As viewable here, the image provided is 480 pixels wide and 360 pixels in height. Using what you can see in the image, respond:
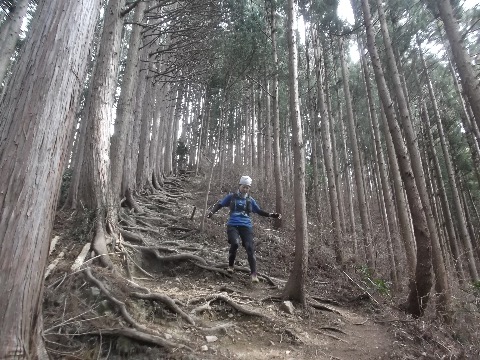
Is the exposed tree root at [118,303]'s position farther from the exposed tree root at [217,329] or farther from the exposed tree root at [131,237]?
the exposed tree root at [131,237]

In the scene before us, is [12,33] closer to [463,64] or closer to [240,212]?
[240,212]

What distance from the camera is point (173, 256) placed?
20.3ft

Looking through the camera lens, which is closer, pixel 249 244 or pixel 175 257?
pixel 249 244

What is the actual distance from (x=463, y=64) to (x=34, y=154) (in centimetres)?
658

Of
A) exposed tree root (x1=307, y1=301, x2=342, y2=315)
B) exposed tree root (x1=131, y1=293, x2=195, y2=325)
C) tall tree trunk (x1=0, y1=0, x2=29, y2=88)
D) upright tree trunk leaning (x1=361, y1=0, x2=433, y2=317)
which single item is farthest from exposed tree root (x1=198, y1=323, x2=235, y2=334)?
tall tree trunk (x1=0, y1=0, x2=29, y2=88)

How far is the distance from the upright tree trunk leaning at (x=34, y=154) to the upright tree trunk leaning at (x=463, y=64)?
5.85 m

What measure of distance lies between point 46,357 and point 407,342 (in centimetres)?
438

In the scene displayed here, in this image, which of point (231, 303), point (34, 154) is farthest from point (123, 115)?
point (34, 154)

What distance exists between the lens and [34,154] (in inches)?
88.6

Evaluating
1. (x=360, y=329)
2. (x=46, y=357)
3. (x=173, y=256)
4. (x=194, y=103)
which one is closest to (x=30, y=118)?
(x=46, y=357)

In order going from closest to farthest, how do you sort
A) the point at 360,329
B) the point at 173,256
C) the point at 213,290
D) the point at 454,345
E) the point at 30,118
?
the point at 30,118
the point at 454,345
the point at 360,329
the point at 213,290
the point at 173,256

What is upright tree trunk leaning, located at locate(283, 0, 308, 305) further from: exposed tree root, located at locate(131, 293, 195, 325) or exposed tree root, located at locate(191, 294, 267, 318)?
exposed tree root, located at locate(131, 293, 195, 325)

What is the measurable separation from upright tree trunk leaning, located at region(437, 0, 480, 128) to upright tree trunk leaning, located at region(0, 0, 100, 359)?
5853mm

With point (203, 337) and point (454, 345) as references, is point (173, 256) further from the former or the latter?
point (454, 345)
